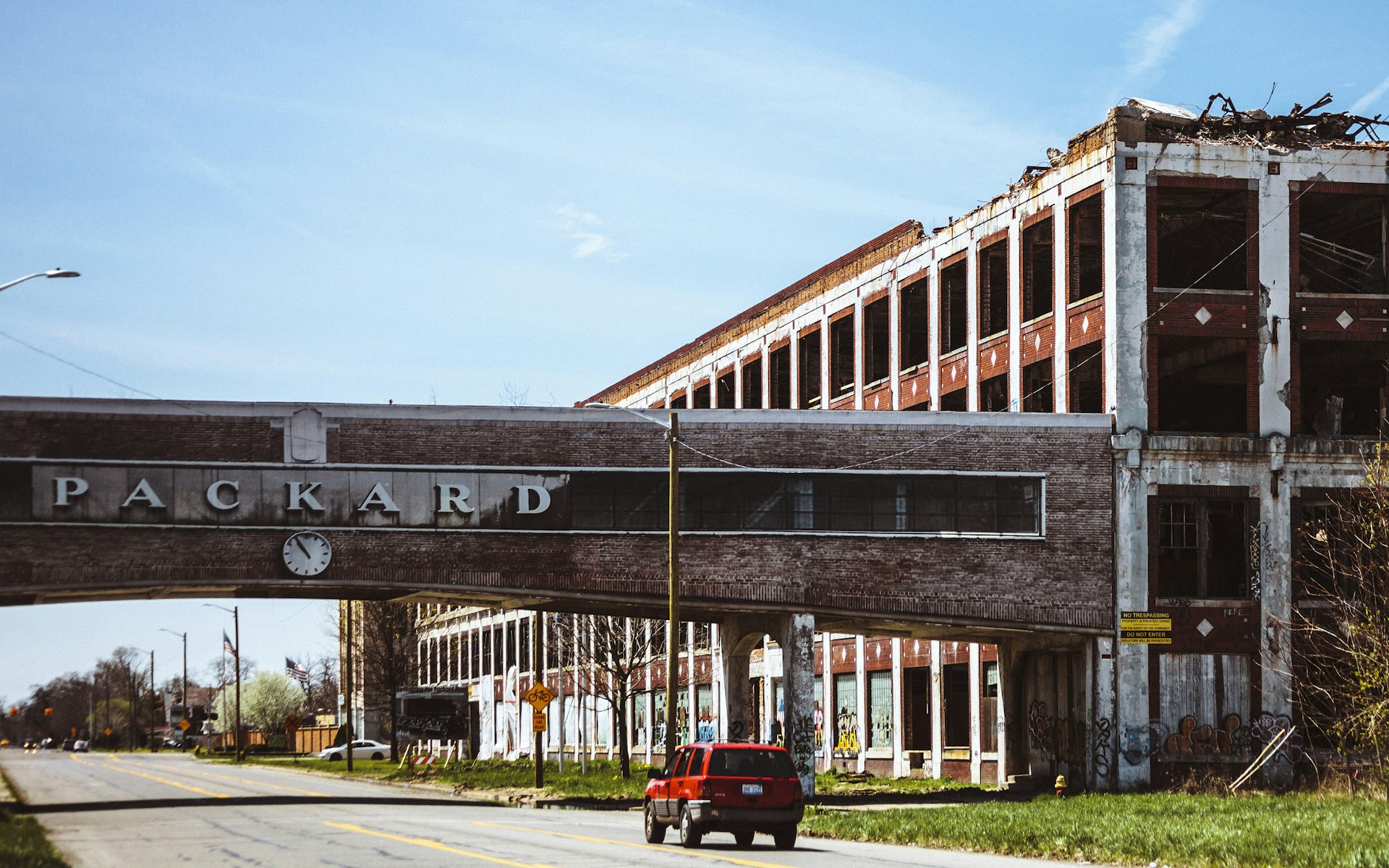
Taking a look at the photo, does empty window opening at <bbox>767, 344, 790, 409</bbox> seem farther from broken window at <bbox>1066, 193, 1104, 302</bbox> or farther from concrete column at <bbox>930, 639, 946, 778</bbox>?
broken window at <bbox>1066, 193, 1104, 302</bbox>

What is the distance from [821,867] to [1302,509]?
23861mm

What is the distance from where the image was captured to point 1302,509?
130ft

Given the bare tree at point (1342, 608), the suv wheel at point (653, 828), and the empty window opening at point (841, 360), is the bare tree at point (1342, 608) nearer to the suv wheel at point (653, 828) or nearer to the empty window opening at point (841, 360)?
the suv wheel at point (653, 828)

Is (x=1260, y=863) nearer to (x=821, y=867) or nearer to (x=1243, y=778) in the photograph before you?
(x=821, y=867)

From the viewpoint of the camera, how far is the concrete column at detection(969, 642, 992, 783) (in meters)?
47.2

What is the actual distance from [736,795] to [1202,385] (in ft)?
81.4

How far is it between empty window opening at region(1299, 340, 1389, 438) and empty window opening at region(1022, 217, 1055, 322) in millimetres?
6819

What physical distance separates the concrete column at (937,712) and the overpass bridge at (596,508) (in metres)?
9.24

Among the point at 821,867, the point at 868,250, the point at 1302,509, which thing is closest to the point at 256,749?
the point at 868,250

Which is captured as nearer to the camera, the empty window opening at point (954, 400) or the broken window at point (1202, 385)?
the broken window at point (1202, 385)

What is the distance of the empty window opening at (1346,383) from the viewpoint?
41156 mm

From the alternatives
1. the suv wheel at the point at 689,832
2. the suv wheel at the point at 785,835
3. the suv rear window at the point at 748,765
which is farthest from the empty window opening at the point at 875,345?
the suv wheel at the point at 689,832

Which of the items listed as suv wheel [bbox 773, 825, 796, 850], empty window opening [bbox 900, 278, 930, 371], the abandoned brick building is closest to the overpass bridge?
the abandoned brick building

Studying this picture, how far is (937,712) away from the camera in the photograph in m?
49.4
